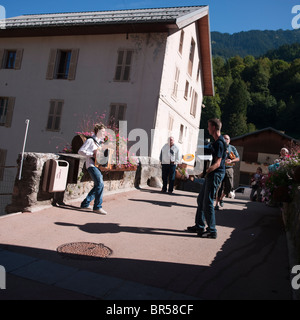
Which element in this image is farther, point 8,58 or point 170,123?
point 8,58

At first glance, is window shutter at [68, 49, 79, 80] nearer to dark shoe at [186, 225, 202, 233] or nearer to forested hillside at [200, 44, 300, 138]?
dark shoe at [186, 225, 202, 233]

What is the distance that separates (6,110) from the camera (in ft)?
58.6

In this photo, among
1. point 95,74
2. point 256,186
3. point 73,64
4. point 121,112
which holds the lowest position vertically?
point 256,186

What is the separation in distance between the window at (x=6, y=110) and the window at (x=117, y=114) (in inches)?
257

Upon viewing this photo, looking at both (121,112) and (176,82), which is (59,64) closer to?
(121,112)

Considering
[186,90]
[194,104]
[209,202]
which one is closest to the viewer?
[209,202]

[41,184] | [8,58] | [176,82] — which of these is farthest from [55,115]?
[41,184]

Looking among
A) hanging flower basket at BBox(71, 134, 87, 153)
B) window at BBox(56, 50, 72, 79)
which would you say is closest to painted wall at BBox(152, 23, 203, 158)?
window at BBox(56, 50, 72, 79)

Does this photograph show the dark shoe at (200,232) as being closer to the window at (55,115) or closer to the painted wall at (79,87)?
the painted wall at (79,87)

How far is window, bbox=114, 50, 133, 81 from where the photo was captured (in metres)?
15.2

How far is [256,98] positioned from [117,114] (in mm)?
64145

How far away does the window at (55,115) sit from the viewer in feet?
53.7

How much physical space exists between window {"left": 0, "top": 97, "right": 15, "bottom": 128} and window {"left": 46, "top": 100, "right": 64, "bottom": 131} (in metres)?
2.68

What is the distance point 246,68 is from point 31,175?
7799 centimetres
